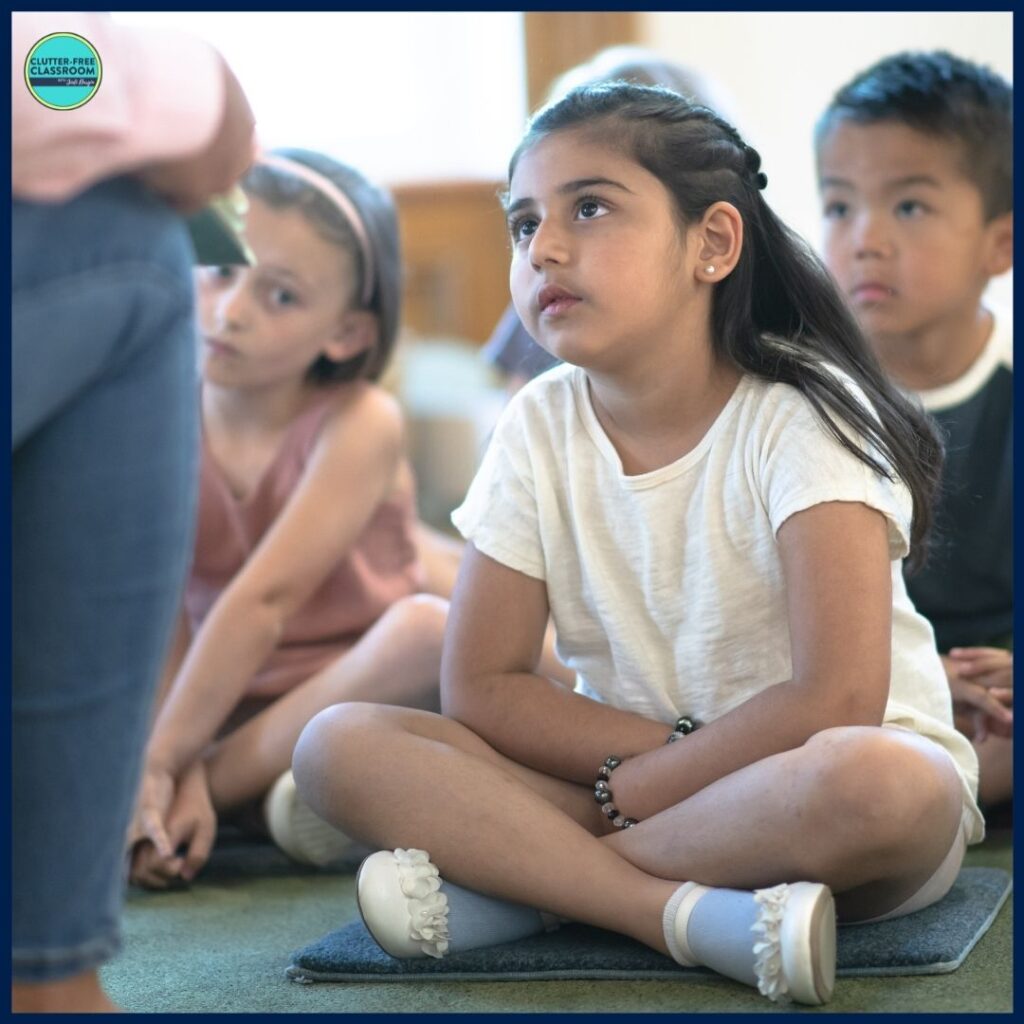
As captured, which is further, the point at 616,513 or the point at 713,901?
the point at 616,513

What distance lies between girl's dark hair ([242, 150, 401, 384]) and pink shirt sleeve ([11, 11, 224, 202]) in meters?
0.73

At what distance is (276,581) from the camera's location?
1377 mm

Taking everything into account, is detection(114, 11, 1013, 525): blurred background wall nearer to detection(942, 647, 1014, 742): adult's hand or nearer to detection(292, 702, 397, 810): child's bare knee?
detection(942, 647, 1014, 742): adult's hand

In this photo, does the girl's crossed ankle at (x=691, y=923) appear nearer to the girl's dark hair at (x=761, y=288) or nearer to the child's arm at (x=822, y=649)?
the child's arm at (x=822, y=649)

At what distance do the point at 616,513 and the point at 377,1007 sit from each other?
393 mm

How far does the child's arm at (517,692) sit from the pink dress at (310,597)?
16.8 inches

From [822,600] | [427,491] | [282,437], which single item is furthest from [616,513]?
[427,491]

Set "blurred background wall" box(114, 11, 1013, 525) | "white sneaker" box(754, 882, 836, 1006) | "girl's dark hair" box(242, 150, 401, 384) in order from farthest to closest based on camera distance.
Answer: "blurred background wall" box(114, 11, 1013, 525) → "girl's dark hair" box(242, 150, 401, 384) → "white sneaker" box(754, 882, 836, 1006)

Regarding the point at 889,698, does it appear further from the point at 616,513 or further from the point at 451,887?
the point at 451,887

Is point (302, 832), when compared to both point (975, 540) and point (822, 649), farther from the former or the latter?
point (975, 540)

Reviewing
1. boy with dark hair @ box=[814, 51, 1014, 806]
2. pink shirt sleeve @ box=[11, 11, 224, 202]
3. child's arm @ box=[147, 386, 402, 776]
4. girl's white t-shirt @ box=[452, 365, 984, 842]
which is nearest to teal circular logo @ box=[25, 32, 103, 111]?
pink shirt sleeve @ box=[11, 11, 224, 202]

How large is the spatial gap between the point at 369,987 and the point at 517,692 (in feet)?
0.79

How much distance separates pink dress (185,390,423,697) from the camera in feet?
4.83

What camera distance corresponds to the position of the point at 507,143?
309 cm
